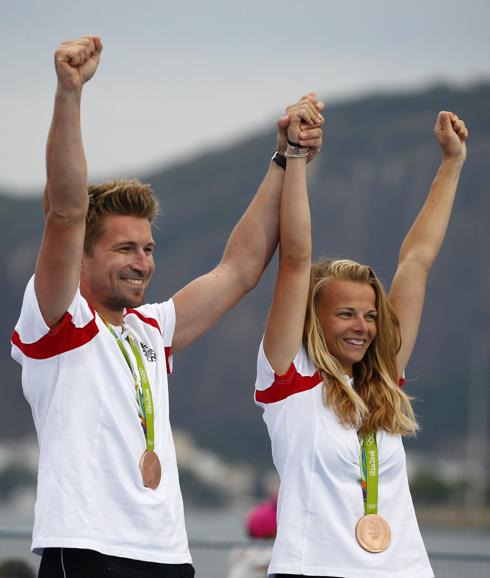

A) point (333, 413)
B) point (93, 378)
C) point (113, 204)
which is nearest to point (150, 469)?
point (93, 378)

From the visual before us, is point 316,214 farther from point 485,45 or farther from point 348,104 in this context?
point 485,45

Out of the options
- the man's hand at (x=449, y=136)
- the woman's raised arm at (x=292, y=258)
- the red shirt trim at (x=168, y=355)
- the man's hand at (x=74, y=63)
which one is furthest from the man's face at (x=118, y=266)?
the man's hand at (x=449, y=136)

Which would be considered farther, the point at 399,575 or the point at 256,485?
the point at 256,485

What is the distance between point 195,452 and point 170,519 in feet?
175

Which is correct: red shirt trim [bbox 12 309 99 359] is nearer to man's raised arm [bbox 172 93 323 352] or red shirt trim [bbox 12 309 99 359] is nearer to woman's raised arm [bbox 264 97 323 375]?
man's raised arm [bbox 172 93 323 352]

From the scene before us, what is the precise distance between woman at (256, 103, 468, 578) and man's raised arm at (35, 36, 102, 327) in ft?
2.66

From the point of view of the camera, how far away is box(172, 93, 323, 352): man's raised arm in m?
4.20

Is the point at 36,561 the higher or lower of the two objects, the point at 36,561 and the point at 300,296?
the lower

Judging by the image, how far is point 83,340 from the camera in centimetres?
373

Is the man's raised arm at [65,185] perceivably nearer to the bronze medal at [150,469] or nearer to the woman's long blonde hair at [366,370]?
the bronze medal at [150,469]

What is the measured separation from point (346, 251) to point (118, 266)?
52.9 metres

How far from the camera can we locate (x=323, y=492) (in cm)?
396

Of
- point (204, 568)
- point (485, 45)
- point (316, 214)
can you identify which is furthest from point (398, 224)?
point (204, 568)

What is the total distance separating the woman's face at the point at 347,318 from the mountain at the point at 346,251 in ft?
161
